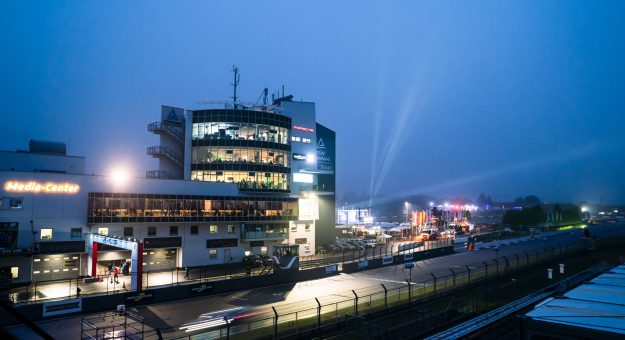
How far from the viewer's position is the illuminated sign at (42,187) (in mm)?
37812

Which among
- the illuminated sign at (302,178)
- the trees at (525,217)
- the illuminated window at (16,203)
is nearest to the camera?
the illuminated window at (16,203)

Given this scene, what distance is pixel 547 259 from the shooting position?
48.5 meters

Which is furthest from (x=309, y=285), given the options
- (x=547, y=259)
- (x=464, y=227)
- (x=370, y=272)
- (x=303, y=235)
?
(x=464, y=227)

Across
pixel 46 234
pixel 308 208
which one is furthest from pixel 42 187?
pixel 308 208

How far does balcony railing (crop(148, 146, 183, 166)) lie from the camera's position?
2224 inches

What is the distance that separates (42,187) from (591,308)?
139ft

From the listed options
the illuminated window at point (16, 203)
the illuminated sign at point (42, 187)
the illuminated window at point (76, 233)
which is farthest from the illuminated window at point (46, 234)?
Result: the illuminated sign at point (42, 187)

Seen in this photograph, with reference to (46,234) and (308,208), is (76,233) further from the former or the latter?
(308,208)

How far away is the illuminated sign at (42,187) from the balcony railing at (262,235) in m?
19.2

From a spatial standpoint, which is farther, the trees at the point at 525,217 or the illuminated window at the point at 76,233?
the trees at the point at 525,217

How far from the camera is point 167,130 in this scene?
185 feet

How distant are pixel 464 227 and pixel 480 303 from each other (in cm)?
7820

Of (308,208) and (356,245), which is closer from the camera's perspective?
(308,208)

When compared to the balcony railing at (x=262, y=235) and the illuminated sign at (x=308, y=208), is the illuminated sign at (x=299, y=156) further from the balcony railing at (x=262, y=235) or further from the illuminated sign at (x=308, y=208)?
the balcony railing at (x=262, y=235)
